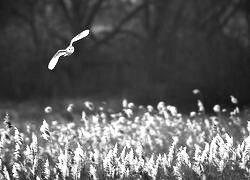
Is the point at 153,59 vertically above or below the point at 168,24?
below

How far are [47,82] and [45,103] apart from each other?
9.28ft

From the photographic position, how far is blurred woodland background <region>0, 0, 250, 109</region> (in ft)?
60.5

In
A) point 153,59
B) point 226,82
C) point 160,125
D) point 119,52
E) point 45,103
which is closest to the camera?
point 160,125

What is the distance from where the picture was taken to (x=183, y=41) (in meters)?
20.6

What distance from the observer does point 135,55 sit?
2356 cm

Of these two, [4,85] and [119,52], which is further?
[119,52]

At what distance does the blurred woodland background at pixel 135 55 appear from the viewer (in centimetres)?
1845

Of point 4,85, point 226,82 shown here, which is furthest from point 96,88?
point 226,82

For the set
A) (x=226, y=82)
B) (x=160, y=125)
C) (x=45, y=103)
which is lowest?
(x=160, y=125)

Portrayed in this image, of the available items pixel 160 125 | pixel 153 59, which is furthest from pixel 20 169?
pixel 153 59

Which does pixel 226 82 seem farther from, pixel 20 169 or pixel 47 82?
pixel 20 169

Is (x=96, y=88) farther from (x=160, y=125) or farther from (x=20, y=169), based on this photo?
(x=20, y=169)

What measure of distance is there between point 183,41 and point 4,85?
664cm

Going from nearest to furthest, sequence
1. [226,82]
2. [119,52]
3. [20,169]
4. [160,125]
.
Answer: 1. [20,169]
2. [160,125]
3. [226,82]
4. [119,52]
